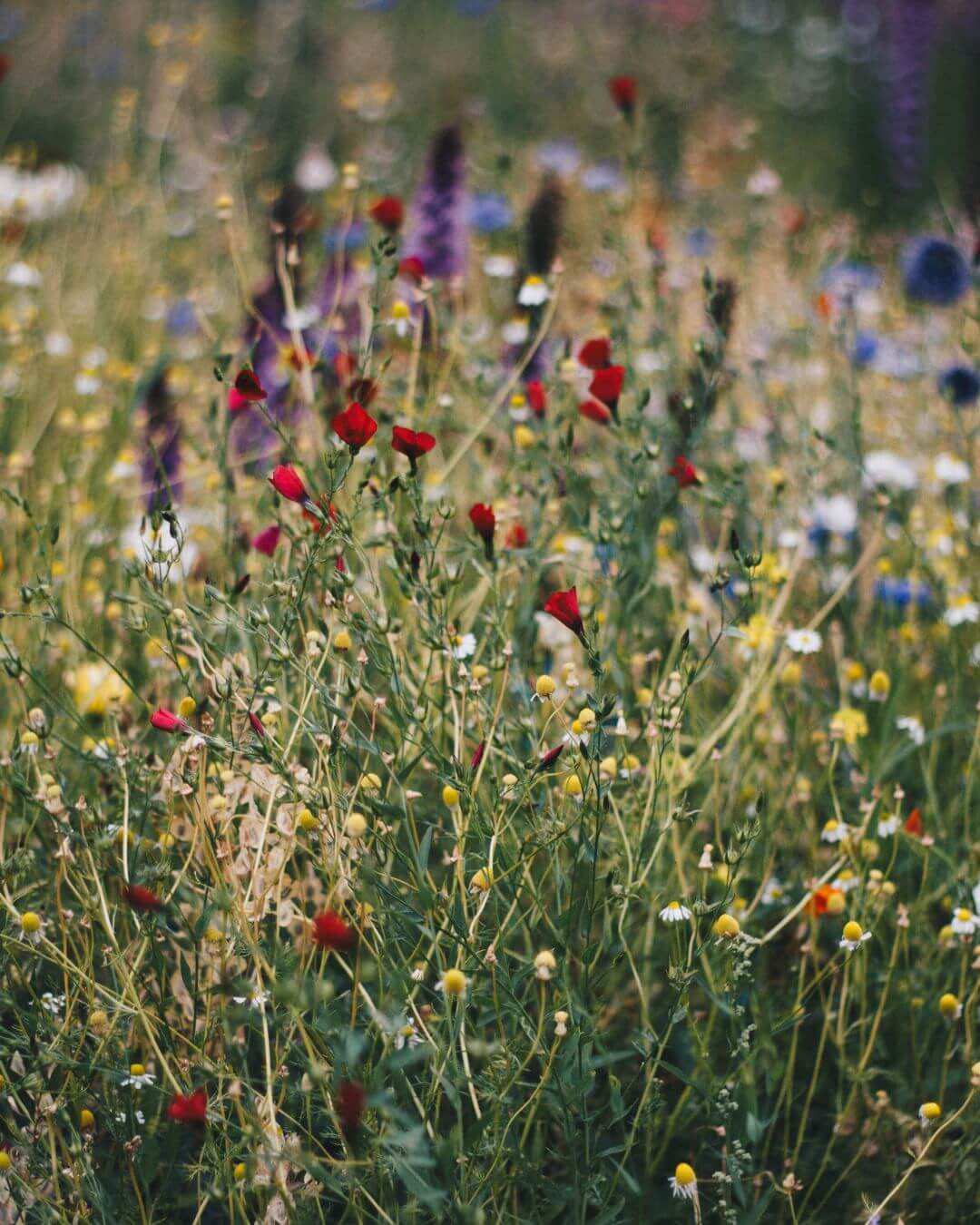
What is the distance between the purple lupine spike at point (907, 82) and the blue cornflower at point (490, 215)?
335 centimetres

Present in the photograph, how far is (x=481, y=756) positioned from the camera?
143 cm

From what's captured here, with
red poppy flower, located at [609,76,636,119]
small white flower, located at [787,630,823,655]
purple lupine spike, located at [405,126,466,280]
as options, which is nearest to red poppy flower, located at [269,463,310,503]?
small white flower, located at [787,630,823,655]

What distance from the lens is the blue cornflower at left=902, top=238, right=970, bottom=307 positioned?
146 inches

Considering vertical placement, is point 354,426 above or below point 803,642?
above

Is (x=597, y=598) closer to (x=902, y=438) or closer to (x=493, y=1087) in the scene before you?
(x=493, y=1087)

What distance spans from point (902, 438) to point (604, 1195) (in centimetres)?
208

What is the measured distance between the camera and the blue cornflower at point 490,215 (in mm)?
3785

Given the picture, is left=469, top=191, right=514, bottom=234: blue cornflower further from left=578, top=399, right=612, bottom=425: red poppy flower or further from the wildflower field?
left=578, top=399, right=612, bottom=425: red poppy flower

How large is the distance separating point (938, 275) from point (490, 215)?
141 cm

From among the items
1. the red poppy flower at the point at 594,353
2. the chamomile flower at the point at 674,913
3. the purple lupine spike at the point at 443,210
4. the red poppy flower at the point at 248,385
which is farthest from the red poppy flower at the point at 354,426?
the purple lupine spike at the point at 443,210

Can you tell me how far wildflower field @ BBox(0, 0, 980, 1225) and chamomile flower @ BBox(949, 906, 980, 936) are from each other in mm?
26

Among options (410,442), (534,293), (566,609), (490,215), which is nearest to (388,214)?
(534,293)

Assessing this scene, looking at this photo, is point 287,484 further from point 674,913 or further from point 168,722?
point 674,913

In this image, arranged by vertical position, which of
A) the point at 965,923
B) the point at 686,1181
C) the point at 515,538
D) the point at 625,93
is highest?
the point at 625,93
